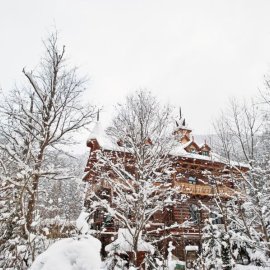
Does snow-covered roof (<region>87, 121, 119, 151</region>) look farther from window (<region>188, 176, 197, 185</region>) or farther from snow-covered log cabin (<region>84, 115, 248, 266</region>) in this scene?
window (<region>188, 176, 197, 185</region>)

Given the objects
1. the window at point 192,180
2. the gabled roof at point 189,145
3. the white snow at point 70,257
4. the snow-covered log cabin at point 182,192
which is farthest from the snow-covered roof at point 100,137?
the white snow at point 70,257

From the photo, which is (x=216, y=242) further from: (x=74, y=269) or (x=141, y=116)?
(x=74, y=269)

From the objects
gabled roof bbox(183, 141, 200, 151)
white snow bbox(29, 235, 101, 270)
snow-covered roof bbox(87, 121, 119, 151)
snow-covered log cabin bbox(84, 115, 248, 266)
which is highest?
gabled roof bbox(183, 141, 200, 151)

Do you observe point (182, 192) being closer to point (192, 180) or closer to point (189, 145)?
point (192, 180)

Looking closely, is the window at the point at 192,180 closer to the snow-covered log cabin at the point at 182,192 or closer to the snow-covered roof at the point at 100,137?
the snow-covered log cabin at the point at 182,192

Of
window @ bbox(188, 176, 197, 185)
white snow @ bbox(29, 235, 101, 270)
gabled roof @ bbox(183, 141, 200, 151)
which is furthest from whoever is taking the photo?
gabled roof @ bbox(183, 141, 200, 151)

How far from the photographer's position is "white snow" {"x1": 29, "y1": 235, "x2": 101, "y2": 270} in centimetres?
458

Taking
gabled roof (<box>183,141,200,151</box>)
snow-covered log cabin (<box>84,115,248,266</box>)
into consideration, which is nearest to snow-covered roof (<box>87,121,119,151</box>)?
snow-covered log cabin (<box>84,115,248,266</box>)

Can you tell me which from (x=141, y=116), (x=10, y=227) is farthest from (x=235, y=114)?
(x=10, y=227)

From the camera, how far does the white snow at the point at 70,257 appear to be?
15.0 feet

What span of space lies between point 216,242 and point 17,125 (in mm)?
12267

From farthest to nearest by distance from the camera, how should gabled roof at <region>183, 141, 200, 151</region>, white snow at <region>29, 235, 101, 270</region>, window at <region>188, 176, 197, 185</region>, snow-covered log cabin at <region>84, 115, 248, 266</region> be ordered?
gabled roof at <region>183, 141, 200, 151</region> < window at <region>188, 176, 197, 185</region> < snow-covered log cabin at <region>84, 115, 248, 266</region> < white snow at <region>29, 235, 101, 270</region>

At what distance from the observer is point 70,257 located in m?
4.71

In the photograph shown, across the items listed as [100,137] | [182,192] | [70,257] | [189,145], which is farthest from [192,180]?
[70,257]
